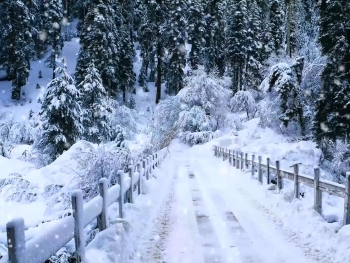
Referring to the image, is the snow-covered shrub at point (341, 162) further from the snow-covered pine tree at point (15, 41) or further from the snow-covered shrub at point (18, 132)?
the snow-covered pine tree at point (15, 41)

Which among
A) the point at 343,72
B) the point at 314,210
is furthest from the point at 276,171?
the point at 343,72

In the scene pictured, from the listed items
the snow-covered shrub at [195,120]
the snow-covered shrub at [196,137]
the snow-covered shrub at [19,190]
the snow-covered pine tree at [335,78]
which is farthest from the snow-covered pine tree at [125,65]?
the snow-covered shrub at [19,190]

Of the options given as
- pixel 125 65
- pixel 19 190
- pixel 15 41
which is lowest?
pixel 19 190

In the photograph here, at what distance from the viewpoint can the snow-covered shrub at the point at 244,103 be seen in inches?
1795

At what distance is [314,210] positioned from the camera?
844 centimetres

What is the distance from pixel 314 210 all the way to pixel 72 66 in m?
59.9

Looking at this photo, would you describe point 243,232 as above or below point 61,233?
below

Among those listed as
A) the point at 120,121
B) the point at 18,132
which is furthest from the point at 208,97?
the point at 18,132

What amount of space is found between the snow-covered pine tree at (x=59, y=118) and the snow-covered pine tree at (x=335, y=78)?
13173mm

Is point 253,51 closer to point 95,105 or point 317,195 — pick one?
point 95,105

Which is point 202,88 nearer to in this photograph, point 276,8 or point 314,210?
point 276,8

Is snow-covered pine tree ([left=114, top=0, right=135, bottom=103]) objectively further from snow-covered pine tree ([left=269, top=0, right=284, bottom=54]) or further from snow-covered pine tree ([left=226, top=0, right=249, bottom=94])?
snow-covered pine tree ([left=269, top=0, right=284, bottom=54])

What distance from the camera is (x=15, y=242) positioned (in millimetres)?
3006

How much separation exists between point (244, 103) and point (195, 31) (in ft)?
59.1
